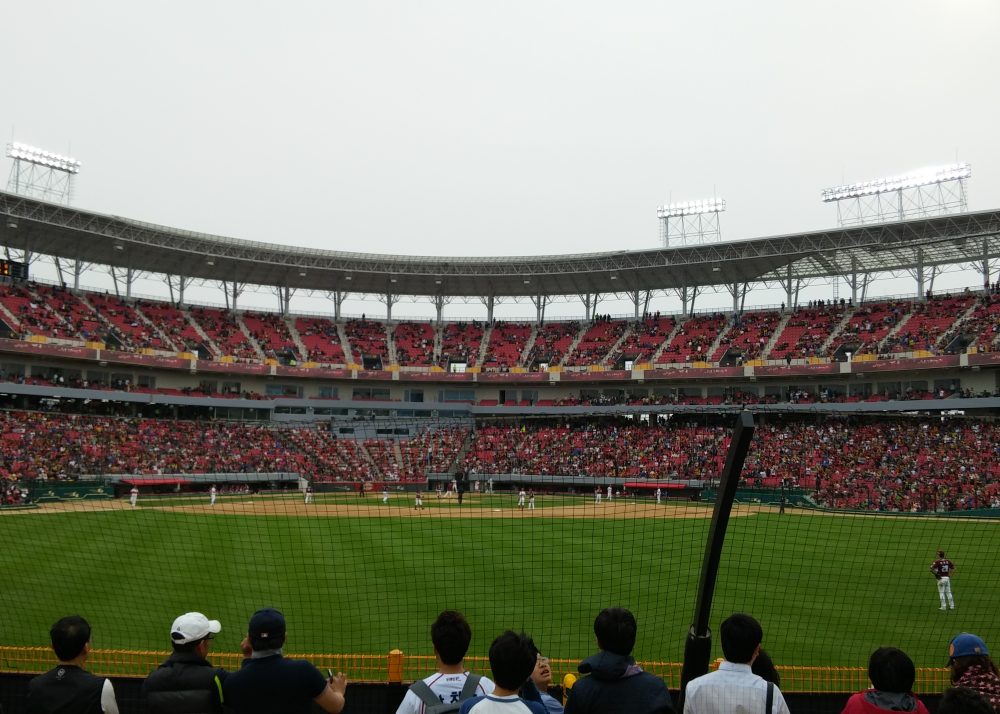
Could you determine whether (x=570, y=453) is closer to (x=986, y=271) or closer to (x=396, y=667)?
(x=986, y=271)

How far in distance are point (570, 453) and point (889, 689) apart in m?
42.6

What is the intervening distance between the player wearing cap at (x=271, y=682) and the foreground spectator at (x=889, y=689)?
3040mm

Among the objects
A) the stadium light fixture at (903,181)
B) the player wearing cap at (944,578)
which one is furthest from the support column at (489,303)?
the player wearing cap at (944,578)

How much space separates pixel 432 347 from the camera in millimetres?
63094

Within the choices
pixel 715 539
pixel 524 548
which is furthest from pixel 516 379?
pixel 715 539

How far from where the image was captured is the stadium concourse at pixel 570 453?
3077cm

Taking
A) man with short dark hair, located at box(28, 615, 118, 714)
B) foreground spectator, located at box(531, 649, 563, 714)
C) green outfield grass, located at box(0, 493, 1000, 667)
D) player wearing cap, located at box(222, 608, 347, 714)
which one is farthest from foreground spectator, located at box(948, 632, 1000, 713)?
green outfield grass, located at box(0, 493, 1000, 667)

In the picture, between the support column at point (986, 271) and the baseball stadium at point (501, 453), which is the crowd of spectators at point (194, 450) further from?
the support column at point (986, 271)

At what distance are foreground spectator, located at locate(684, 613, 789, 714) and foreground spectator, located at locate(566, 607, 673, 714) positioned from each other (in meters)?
0.22

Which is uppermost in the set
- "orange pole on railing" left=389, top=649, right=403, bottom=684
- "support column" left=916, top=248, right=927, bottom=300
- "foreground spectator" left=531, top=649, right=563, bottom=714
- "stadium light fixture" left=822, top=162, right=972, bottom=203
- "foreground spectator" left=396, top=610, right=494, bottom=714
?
"stadium light fixture" left=822, top=162, right=972, bottom=203

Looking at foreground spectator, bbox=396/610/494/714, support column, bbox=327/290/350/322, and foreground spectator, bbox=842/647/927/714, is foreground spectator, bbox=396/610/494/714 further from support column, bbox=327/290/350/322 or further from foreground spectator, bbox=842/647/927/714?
support column, bbox=327/290/350/322

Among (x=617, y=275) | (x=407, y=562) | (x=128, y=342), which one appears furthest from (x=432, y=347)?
(x=407, y=562)

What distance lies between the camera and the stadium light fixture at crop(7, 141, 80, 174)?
165ft

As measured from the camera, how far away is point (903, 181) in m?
49.5
